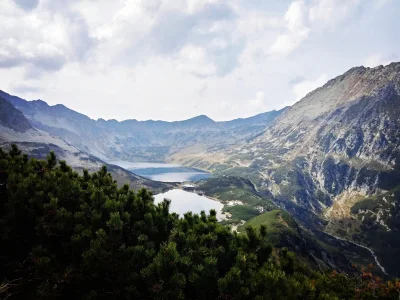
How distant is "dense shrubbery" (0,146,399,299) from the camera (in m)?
12.3

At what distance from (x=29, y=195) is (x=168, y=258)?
26.2 feet

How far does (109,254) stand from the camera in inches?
504

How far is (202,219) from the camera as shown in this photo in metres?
19.3

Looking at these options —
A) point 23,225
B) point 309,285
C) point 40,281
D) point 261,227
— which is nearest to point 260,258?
point 261,227

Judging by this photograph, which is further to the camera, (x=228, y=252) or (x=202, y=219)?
(x=202, y=219)

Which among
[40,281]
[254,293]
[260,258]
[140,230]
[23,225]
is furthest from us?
[260,258]

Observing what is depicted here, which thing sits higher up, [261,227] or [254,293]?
[261,227]

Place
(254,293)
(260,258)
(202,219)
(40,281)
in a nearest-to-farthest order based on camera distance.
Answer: (40,281)
(254,293)
(260,258)
(202,219)

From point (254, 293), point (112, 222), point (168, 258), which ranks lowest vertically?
point (254, 293)

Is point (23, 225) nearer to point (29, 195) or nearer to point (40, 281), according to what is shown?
point (29, 195)

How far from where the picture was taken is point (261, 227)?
16953 millimetres

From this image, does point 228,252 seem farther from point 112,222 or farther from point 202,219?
point 112,222

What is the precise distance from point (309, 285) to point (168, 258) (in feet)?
21.5

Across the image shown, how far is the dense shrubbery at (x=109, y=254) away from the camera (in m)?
12.3
